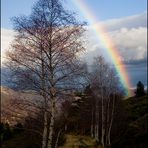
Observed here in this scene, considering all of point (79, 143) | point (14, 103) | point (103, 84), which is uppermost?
point (103, 84)

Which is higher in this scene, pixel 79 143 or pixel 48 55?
pixel 48 55

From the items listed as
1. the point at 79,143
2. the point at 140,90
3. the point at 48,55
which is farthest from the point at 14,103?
the point at 140,90

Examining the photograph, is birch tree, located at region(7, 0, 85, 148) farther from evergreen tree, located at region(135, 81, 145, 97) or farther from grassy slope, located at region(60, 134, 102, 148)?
evergreen tree, located at region(135, 81, 145, 97)

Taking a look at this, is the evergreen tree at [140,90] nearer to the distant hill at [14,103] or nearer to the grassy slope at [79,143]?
the grassy slope at [79,143]

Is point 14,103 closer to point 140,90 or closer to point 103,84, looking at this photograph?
point 103,84

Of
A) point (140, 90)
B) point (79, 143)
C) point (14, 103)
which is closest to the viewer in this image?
point (14, 103)

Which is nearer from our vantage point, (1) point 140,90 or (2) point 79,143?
(2) point 79,143

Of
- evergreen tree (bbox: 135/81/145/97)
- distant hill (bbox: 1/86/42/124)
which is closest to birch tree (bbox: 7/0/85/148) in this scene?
distant hill (bbox: 1/86/42/124)

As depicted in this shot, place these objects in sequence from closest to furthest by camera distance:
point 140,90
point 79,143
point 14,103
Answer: point 14,103
point 79,143
point 140,90

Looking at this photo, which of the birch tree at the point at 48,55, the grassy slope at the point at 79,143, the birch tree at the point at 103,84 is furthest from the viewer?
the birch tree at the point at 103,84

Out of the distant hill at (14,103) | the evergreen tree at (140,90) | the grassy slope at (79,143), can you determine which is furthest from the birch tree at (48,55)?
the evergreen tree at (140,90)

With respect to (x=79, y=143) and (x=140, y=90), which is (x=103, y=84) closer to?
(x=79, y=143)

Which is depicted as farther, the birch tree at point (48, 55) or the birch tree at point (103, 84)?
the birch tree at point (103, 84)

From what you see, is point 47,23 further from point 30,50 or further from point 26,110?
point 26,110
